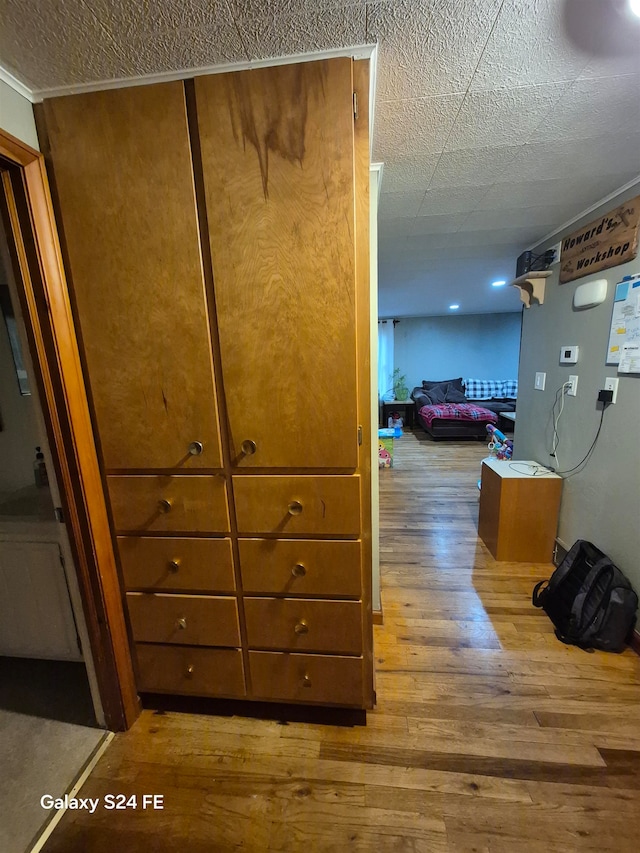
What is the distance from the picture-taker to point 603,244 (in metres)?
1.91

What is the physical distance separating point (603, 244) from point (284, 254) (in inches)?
78.3

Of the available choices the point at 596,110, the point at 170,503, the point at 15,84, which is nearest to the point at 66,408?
the point at 170,503

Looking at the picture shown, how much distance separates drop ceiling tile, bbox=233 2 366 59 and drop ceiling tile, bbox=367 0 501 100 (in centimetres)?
5

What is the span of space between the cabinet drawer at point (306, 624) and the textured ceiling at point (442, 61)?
5.56 feet

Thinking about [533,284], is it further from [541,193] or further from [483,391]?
[483,391]

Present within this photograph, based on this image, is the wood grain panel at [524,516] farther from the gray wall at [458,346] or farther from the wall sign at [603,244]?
the gray wall at [458,346]

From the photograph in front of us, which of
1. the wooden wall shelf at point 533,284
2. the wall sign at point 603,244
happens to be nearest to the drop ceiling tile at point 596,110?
the wall sign at point 603,244

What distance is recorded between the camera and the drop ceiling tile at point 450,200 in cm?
181

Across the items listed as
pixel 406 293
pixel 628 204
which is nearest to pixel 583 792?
pixel 628 204

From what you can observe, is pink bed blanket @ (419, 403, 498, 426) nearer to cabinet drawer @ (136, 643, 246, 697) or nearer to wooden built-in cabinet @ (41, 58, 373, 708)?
wooden built-in cabinet @ (41, 58, 373, 708)

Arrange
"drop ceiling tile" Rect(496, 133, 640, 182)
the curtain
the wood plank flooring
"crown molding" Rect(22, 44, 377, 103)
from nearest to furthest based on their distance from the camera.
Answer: "crown molding" Rect(22, 44, 377, 103)
the wood plank flooring
"drop ceiling tile" Rect(496, 133, 640, 182)
the curtain

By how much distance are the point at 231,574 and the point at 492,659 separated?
1.39 m

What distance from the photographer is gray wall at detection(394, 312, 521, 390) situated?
7199 millimetres

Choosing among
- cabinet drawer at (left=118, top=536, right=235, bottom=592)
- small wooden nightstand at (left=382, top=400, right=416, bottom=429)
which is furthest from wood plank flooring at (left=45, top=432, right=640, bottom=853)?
small wooden nightstand at (left=382, top=400, right=416, bottom=429)
